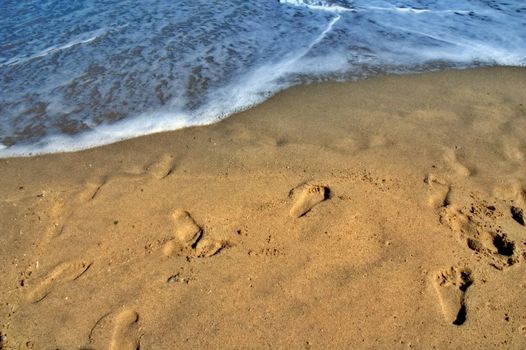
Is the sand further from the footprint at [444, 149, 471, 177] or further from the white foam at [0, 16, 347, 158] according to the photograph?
the white foam at [0, 16, 347, 158]

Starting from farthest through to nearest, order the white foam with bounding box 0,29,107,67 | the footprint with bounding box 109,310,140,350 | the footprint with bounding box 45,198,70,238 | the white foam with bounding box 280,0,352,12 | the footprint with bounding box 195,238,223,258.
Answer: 1. the white foam with bounding box 280,0,352,12
2. the white foam with bounding box 0,29,107,67
3. the footprint with bounding box 45,198,70,238
4. the footprint with bounding box 195,238,223,258
5. the footprint with bounding box 109,310,140,350

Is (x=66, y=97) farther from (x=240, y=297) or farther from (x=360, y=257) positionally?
(x=360, y=257)

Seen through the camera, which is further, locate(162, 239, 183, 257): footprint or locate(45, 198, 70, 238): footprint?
locate(45, 198, 70, 238): footprint

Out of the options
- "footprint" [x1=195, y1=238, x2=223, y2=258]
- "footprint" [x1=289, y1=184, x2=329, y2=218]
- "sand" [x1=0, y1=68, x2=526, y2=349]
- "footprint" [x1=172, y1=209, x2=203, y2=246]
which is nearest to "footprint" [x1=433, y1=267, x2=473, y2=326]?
"sand" [x1=0, y1=68, x2=526, y2=349]

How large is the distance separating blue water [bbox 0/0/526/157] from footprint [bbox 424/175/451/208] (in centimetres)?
229

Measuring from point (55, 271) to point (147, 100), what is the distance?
270cm

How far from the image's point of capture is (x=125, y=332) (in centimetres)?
259

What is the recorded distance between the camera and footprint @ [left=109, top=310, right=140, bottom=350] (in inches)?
99.0

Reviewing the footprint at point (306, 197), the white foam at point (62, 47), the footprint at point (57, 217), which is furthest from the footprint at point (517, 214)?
the white foam at point (62, 47)

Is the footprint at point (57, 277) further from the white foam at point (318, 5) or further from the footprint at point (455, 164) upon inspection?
the white foam at point (318, 5)

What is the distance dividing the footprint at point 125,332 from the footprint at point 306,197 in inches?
54.1

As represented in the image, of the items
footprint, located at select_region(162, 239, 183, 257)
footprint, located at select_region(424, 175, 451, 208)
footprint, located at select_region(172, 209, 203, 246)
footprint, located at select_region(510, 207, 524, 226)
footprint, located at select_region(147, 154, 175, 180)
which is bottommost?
footprint, located at select_region(147, 154, 175, 180)

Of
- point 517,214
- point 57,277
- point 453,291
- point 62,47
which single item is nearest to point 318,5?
point 62,47

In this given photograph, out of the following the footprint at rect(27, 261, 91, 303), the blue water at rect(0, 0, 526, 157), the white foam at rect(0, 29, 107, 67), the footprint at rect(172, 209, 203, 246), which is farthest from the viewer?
the white foam at rect(0, 29, 107, 67)
